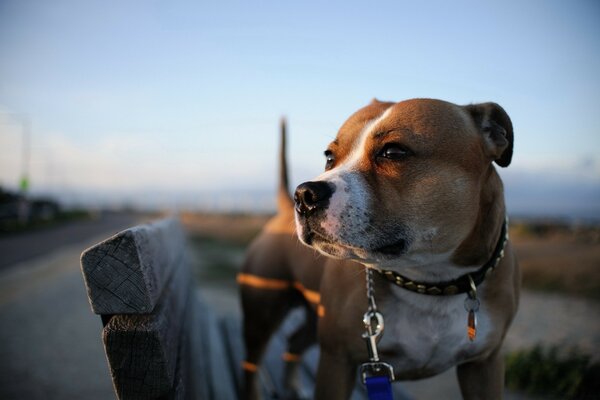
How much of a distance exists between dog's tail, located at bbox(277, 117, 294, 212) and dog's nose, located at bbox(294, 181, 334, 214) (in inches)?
62.3

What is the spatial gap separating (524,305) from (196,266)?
7.54m

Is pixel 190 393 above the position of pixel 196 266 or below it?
above

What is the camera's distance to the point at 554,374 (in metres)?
3.74

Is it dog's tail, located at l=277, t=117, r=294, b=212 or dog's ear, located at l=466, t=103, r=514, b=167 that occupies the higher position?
dog's ear, located at l=466, t=103, r=514, b=167

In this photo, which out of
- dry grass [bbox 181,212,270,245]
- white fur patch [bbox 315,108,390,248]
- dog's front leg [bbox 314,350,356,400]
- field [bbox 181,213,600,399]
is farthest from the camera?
dry grass [bbox 181,212,270,245]

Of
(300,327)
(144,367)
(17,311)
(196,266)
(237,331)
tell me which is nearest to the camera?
(144,367)

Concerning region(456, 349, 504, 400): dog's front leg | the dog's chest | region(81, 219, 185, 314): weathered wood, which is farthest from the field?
region(81, 219, 185, 314): weathered wood

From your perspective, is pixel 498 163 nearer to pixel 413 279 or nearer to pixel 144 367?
pixel 413 279

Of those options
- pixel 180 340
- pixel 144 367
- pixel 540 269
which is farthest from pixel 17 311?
pixel 540 269

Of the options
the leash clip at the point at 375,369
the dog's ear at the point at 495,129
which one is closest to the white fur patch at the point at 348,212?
the leash clip at the point at 375,369

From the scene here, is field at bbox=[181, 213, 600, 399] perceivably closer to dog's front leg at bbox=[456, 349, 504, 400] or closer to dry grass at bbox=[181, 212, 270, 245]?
dry grass at bbox=[181, 212, 270, 245]

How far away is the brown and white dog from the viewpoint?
191 cm

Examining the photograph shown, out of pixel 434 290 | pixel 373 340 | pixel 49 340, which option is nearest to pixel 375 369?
pixel 373 340

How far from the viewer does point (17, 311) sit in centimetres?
611
